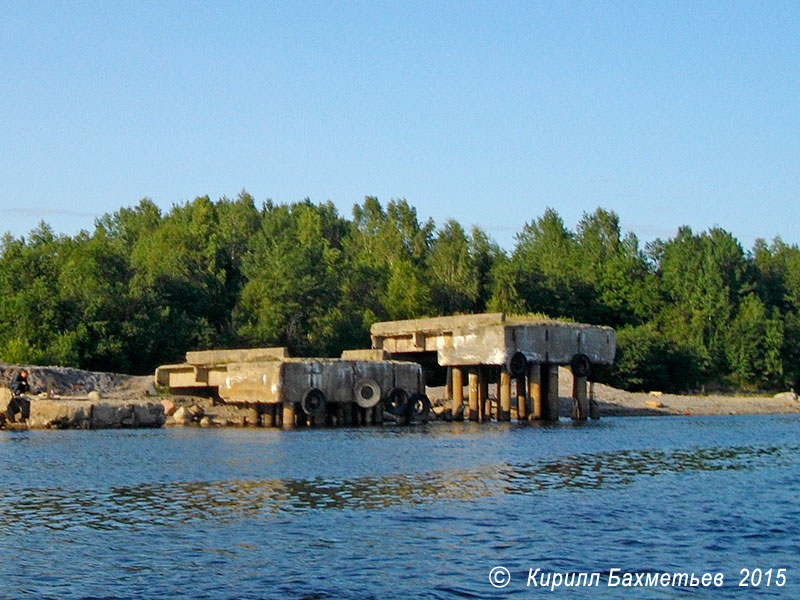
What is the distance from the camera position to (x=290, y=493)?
23.3 m

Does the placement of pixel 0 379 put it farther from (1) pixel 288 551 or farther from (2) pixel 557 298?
(2) pixel 557 298

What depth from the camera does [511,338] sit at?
46875mm

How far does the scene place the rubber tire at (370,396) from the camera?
4612cm

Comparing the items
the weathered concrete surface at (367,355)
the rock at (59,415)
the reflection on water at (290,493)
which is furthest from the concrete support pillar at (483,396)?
the reflection on water at (290,493)

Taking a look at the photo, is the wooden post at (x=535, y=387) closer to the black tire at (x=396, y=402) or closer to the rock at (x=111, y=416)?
the black tire at (x=396, y=402)

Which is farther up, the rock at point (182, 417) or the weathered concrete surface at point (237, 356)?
the weathered concrete surface at point (237, 356)

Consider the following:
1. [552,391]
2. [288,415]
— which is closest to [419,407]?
[552,391]

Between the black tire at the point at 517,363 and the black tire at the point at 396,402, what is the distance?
4754mm

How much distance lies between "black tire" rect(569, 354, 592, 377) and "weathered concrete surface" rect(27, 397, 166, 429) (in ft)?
61.7

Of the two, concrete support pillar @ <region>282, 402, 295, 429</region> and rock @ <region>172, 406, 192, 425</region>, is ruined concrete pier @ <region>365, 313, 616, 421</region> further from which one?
rock @ <region>172, 406, 192, 425</region>

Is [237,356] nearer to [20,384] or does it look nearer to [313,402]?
[313,402]

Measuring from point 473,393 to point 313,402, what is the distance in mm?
9587

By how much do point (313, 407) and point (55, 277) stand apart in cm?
2614

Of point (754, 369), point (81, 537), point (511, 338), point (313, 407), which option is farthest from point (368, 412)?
point (754, 369)
